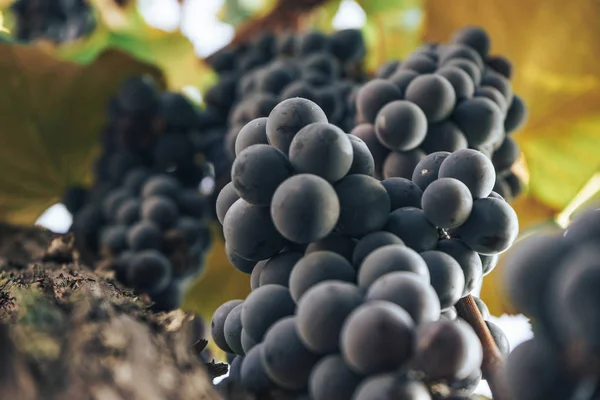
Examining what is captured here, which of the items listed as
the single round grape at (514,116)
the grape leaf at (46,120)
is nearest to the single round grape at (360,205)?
the single round grape at (514,116)

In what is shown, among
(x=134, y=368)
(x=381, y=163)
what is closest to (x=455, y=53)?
(x=381, y=163)

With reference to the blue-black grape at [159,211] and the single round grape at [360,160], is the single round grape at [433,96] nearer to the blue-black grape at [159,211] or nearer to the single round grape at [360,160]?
the single round grape at [360,160]

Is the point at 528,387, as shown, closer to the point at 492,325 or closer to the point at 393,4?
the point at 492,325

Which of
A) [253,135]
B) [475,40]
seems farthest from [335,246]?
Result: [475,40]

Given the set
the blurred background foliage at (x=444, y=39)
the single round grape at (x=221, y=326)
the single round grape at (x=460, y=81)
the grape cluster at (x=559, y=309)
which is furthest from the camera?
the blurred background foliage at (x=444, y=39)

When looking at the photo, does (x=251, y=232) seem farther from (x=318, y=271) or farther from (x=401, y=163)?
(x=401, y=163)

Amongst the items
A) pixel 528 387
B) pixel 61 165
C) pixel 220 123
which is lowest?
pixel 528 387
